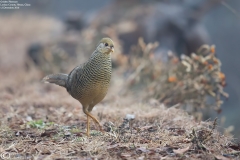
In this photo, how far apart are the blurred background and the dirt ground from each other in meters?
1.76

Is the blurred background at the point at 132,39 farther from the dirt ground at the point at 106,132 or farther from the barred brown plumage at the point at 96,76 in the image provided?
the barred brown plumage at the point at 96,76

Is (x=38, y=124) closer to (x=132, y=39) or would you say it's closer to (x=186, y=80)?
(x=186, y=80)

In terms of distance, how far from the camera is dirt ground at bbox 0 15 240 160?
3.58 metres

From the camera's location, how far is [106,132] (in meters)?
4.41

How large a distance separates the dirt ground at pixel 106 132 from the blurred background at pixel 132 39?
1762 mm

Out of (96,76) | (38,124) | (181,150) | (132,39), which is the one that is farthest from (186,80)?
(132,39)

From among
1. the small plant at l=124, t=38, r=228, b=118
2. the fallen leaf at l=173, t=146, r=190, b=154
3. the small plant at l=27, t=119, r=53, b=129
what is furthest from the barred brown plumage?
the small plant at l=124, t=38, r=228, b=118

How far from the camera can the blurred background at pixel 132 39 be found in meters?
10.3

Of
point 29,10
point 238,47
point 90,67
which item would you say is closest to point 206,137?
point 90,67

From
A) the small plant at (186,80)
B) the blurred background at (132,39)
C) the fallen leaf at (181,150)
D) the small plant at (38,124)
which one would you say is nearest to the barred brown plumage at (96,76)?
the small plant at (38,124)

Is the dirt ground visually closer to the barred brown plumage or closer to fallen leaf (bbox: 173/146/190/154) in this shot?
Result: fallen leaf (bbox: 173/146/190/154)

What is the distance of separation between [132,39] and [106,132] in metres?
7.68

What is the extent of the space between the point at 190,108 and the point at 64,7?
16711 mm

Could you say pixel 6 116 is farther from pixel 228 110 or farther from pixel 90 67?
pixel 228 110
